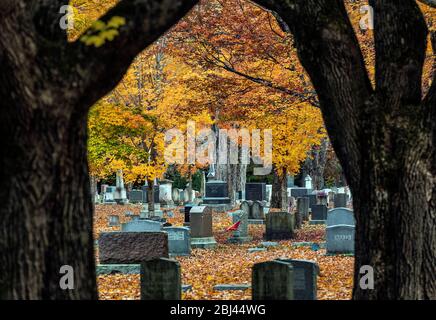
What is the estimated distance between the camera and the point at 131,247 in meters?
14.7

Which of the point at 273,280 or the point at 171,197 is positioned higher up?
the point at 171,197

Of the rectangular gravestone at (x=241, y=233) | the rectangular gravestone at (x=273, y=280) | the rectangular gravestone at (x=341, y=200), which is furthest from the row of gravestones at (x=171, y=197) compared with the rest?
the rectangular gravestone at (x=273, y=280)

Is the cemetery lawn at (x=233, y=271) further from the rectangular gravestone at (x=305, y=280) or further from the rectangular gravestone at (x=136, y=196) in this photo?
the rectangular gravestone at (x=136, y=196)

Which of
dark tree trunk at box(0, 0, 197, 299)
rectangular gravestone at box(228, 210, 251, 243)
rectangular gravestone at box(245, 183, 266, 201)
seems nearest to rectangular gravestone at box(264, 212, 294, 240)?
rectangular gravestone at box(228, 210, 251, 243)

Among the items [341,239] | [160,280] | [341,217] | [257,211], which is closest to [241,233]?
[341,217]

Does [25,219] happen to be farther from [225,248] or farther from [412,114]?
[225,248]

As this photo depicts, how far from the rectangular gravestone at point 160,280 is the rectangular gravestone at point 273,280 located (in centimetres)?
145

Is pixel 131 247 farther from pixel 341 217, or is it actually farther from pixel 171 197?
pixel 171 197

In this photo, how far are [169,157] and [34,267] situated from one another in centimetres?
2452

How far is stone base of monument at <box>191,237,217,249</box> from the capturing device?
19.7 m

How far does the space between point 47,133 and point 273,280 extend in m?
4.02

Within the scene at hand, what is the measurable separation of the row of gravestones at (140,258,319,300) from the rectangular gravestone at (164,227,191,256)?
770 centimetres

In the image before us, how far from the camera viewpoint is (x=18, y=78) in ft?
18.7
